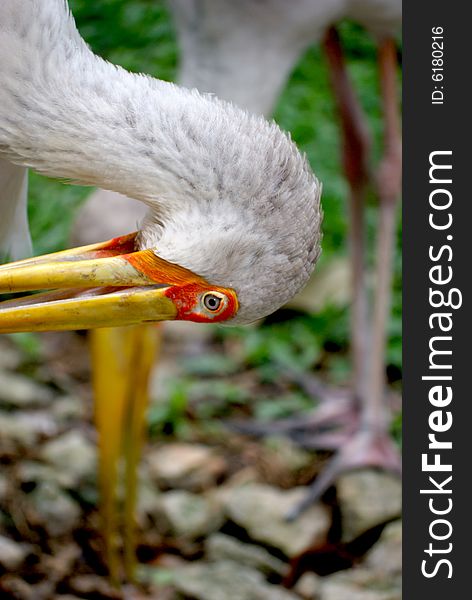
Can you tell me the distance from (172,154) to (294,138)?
3.55 m

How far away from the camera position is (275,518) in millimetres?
3719

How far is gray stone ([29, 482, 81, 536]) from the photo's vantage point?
3.51 metres

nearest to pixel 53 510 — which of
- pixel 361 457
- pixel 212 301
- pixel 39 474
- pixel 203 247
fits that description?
pixel 39 474

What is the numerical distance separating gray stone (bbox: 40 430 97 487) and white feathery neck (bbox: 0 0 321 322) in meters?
1.79

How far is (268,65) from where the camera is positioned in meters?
3.56

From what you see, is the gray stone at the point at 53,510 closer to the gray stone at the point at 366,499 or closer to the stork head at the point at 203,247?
the gray stone at the point at 366,499

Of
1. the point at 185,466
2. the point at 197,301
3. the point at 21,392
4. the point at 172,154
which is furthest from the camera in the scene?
the point at 21,392

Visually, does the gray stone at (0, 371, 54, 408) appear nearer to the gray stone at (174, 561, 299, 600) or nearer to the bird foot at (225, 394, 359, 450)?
the bird foot at (225, 394, 359, 450)

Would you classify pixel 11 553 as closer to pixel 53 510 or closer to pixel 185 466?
pixel 53 510

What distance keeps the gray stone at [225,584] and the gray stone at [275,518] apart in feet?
Answer: 0.61

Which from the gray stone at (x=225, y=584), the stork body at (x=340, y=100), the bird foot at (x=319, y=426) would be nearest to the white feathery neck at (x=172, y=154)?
the stork body at (x=340, y=100)

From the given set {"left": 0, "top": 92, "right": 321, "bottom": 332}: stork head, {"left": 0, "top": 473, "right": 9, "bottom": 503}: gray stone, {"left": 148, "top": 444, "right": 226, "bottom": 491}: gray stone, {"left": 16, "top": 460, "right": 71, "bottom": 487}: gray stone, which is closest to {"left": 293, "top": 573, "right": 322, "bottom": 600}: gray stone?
{"left": 148, "top": 444, "right": 226, "bottom": 491}: gray stone

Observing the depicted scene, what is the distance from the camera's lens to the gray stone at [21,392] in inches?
165

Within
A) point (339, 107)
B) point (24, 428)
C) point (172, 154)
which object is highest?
point (339, 107)
